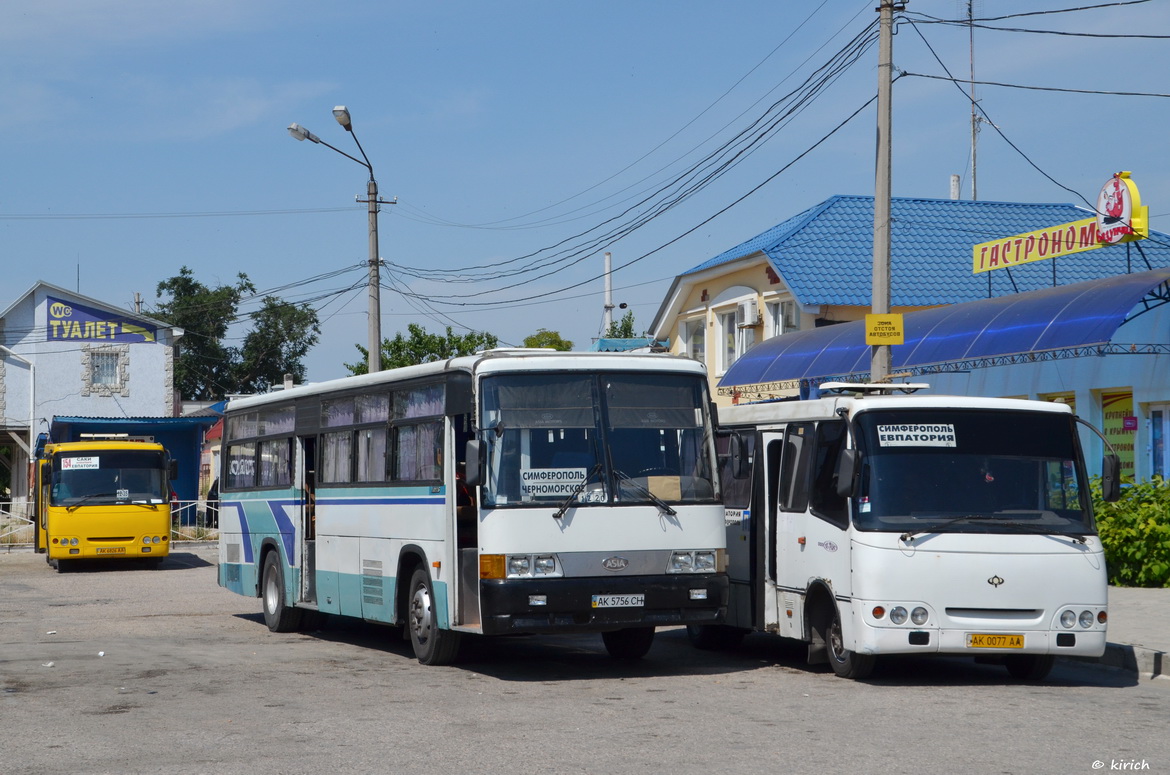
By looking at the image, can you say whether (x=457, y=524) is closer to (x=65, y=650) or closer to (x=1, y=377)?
(x=65, y=650)

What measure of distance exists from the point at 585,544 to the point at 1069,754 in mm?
4761

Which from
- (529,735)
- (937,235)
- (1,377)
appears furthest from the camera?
(1,377)

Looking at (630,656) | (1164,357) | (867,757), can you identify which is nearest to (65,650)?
(630,656)

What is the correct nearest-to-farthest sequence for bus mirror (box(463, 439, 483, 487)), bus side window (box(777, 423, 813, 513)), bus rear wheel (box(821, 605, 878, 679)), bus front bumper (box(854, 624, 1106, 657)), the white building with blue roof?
1. bus front bumper (box(854, 624, 1106, 657))
2. bus rear wheel (box(821, 605, 878, 679))
3. bus mirror (box(463, 439, 483, 487))
4. bus side window (box(777, 423, 813, 513))
5. the white building with blue roof

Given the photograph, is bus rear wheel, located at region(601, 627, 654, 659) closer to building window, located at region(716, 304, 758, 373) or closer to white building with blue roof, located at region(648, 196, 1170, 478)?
white building with blue roof, located at region(648, 196, 1170, 478)

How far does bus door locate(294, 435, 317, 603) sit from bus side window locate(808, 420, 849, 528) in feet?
21.8

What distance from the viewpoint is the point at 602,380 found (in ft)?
41.1

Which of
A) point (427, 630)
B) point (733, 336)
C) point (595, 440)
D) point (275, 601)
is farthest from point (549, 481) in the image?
point (733, 336)

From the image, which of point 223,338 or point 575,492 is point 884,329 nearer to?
point 575,492

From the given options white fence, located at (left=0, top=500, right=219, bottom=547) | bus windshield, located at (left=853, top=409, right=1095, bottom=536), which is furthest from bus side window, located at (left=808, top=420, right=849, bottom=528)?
white fence, located at (left=0, top=500, right=219, bottom=547)

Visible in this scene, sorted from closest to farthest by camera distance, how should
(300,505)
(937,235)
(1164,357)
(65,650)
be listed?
(65,650), (300,505), (1164,357), (937,235)

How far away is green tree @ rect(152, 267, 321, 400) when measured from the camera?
83.4 metres

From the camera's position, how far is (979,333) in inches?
927

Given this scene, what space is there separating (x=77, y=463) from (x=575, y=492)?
2100 cm
